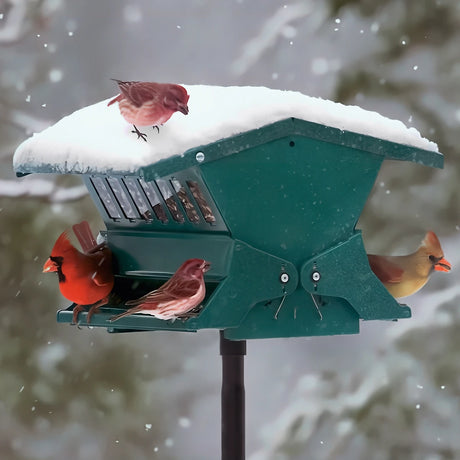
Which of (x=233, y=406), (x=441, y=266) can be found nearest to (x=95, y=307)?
(x=233, y=406)

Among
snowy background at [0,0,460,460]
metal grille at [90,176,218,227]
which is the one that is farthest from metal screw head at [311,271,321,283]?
snowy background at [0,0,460,460]

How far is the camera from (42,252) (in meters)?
5.09

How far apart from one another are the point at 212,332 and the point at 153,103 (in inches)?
111

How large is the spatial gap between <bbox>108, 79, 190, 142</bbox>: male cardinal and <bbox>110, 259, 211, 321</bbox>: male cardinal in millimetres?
360

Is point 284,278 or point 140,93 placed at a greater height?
point 140,93

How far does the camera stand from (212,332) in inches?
204

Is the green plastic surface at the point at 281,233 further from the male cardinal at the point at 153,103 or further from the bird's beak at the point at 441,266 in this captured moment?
the bird's beak at the point at 441,266

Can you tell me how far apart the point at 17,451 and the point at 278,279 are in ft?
10.4

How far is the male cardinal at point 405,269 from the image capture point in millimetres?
2904

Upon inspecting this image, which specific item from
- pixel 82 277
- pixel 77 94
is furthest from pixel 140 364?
pixel 82 277

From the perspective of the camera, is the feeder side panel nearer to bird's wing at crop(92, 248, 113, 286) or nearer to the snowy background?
bird's wing at crop(92, 248, 113, 286)

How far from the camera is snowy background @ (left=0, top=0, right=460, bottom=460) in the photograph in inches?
199

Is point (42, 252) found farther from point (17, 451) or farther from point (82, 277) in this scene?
point (82, 277)

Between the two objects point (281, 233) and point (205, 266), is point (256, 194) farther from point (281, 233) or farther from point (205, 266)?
point (205, 266)
